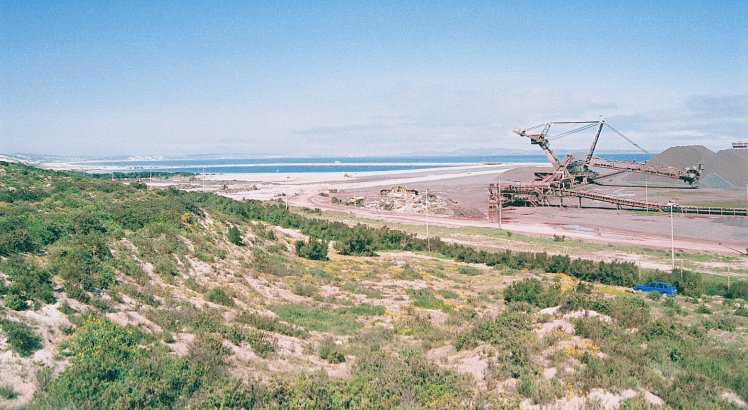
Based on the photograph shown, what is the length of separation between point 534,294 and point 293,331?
436 inches

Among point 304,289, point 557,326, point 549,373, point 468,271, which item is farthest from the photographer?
point 468,271

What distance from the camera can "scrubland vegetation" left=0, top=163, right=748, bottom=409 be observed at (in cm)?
899

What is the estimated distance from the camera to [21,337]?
9.20 metres

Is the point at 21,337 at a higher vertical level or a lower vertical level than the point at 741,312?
higher

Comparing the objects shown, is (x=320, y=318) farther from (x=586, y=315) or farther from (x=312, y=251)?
(x=312, y=251)

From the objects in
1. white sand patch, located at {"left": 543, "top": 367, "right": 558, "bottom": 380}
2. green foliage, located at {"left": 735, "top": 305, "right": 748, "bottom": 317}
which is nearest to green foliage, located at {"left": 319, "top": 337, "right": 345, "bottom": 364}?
white sand patch, located at {"left": 543, "top": 367, "right": 558, "bottom": 380}

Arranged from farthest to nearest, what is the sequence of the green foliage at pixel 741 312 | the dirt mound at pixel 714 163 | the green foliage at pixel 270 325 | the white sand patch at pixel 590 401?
the dirt mound at pixel 714 163, the green foliage at pixel 741 312, the green foliage at pixel 270 325, the white sand patch at pixel 590 401

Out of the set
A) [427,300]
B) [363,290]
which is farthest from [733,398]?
[363,290]

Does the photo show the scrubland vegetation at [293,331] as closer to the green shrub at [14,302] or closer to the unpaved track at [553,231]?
the green shrub at [14,302]

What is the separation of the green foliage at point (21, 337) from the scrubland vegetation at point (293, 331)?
0.03 m

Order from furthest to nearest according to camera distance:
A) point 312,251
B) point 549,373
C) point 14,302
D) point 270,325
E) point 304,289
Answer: point 312,251 < point 304,289 < point 270,325 < point 14,302 < point 549,373

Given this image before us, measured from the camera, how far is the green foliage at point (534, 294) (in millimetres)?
18594

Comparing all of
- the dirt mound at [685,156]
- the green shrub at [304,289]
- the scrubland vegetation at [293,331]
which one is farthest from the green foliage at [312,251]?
the dirt mound at [685,156]

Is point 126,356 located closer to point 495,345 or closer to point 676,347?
point 495,345
